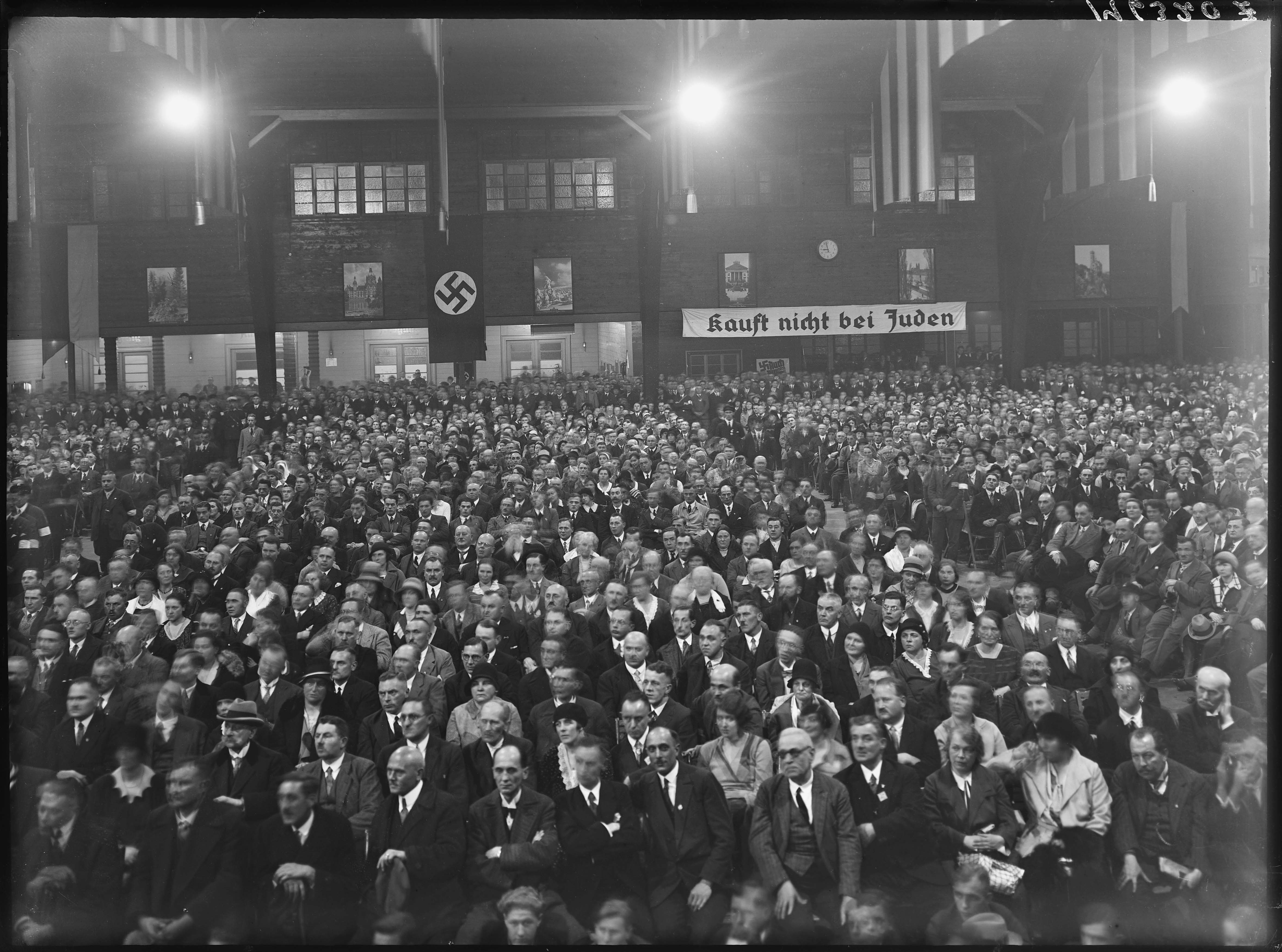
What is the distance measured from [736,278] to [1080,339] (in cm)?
820

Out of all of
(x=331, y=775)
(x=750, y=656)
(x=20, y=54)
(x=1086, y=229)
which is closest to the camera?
(x=331, y=775)

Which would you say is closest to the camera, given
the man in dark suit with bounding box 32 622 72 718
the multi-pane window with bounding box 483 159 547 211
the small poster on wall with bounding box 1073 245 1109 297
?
the man in dark suit with bounding box 32 622 72 718

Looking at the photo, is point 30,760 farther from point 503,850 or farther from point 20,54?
point 20,54

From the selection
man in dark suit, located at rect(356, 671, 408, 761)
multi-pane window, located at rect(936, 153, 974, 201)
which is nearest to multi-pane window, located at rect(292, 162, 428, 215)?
multi-pane window, located at rect(936, 153, 974, 201)

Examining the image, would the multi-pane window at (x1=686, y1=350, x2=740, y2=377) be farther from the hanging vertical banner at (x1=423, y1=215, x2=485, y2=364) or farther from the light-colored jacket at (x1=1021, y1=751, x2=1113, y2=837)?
the light-colored jacket at (x1=1021, y1=751, x2=1113, y2=837)

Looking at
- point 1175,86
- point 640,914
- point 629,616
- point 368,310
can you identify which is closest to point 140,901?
point 640,914

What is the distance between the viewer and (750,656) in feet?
27.9

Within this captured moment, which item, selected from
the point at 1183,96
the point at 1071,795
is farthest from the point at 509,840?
the point at 1183,96

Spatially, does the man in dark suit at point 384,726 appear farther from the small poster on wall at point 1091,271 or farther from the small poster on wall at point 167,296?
the small poster on wall at point 1091,271

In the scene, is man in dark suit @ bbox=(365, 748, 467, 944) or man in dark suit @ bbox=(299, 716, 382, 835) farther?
man in dark suit @ bbox=(299, 716, 382, 835)

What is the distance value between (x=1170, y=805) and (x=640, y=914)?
3.09m

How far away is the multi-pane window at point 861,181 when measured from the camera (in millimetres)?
26859

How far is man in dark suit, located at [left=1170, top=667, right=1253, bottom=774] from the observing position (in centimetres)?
679

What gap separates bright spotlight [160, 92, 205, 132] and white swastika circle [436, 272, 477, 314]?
5.28m
